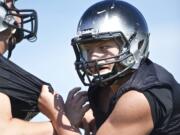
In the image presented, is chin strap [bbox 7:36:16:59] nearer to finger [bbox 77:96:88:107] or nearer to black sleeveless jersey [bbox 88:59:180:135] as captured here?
finger [bbox 77:96:88:107]

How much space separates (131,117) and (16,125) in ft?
3.87

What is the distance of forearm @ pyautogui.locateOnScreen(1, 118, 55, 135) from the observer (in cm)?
482

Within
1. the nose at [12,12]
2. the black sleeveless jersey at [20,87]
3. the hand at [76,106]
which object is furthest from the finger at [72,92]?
the nose at [12,12]

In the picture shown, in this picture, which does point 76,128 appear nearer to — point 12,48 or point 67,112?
point 67,112

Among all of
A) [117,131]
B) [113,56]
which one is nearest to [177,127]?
[117,131]

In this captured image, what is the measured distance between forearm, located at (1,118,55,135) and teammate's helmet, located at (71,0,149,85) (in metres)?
0.52

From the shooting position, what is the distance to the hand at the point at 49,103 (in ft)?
16.3

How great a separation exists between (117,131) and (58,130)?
79 cm

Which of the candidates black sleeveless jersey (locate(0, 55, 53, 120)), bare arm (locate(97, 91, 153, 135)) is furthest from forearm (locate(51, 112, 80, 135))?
bare arm (locate(97, 91, 153, 135))

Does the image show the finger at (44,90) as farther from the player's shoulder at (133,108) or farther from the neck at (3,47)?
the player's shoulder at (133,108)

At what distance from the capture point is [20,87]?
5.19 meters

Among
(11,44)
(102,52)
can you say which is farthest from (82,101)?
(11,44)

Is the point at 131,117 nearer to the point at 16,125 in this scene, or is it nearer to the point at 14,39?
the point at 16,125

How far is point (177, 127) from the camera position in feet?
14.4
